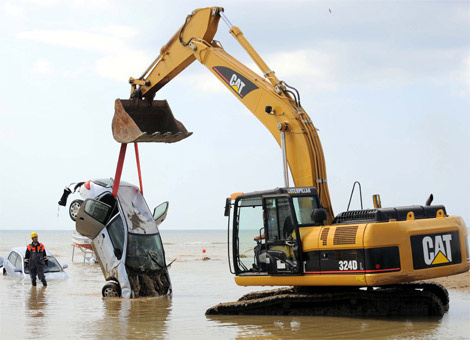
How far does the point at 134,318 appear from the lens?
44.3 feet

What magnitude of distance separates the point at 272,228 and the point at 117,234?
5.51m

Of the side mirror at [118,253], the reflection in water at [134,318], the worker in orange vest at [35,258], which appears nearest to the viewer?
the reflection in water at [134,318]

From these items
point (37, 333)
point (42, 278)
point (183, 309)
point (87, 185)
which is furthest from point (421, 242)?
point (42, 278)

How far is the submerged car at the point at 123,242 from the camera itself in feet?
55.6

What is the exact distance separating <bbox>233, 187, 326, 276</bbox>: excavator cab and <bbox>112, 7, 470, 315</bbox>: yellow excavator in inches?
0.7

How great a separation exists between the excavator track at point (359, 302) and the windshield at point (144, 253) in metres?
4.23

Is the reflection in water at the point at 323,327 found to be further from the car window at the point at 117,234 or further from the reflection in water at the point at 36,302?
the car window at the point at 117,234

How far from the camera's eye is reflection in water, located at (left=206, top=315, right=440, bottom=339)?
36.6ft

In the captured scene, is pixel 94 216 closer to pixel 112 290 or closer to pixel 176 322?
pixel 112 290

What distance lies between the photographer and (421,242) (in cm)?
1210

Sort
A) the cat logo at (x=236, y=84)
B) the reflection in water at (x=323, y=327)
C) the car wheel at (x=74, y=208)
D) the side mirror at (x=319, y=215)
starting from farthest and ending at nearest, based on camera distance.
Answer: the car wheel at (x=74, y=208) → the cat logo at (x=236, y=84) → the side mirror at (x=319, y=215) → the reflection in water at (x=323, y=327)

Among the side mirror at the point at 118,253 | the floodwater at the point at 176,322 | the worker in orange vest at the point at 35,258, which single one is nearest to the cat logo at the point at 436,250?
the floodwater at the point at 176,322

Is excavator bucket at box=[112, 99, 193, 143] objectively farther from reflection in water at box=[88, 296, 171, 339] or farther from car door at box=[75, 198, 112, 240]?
reflection in water at box=[88, 296, 171, 339]

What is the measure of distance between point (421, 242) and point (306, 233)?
194 cm
